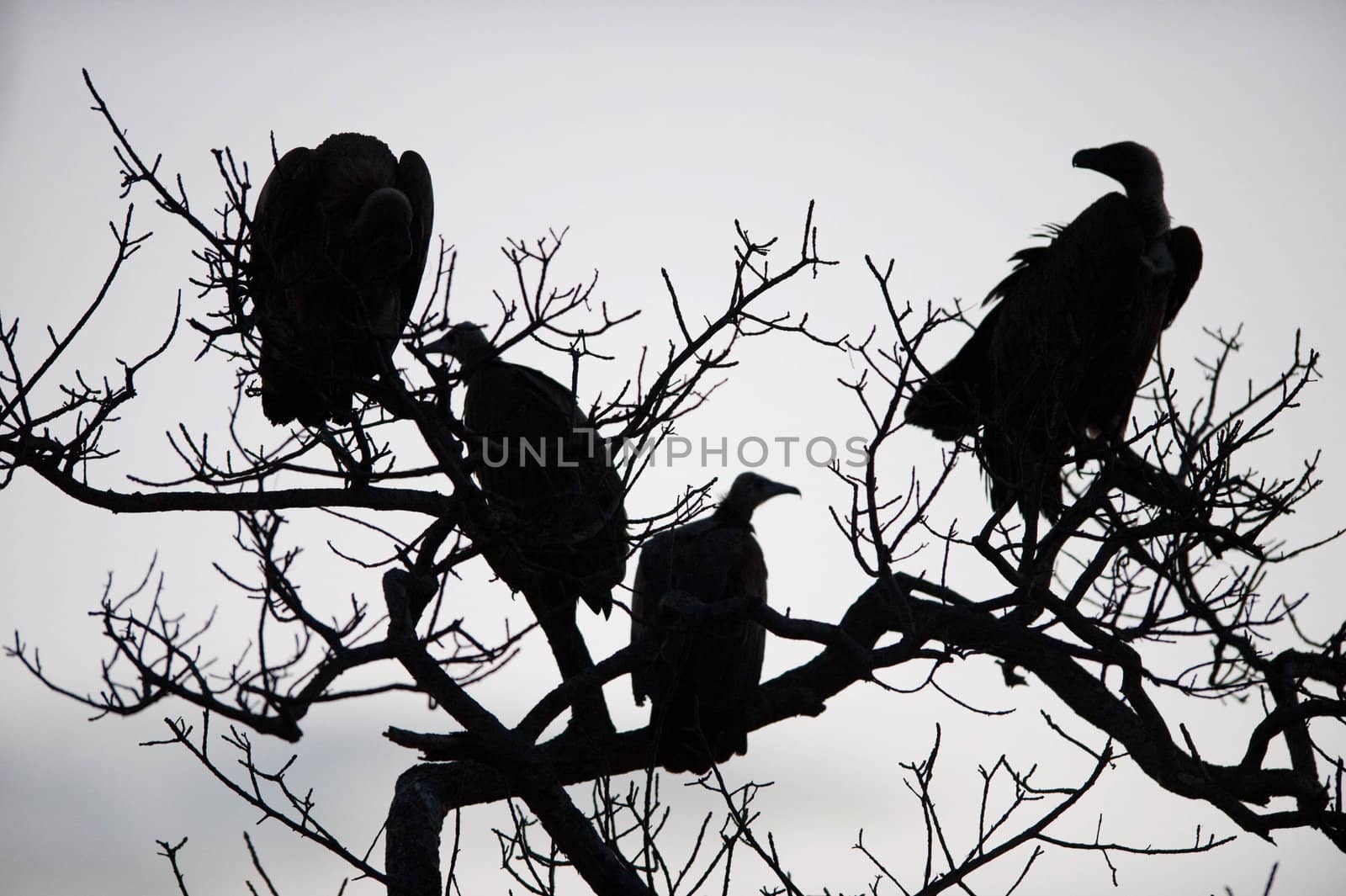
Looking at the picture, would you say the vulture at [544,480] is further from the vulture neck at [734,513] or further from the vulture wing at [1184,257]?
the vulture wing at [1184,257]

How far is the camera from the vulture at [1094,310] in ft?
21.3

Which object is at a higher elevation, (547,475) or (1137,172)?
(1137,172)

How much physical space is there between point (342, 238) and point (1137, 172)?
14.4 feet

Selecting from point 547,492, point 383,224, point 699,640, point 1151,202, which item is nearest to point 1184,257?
point 1151,202

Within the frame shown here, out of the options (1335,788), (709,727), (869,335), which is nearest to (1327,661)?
(1335,788)

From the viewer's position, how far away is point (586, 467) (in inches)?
169

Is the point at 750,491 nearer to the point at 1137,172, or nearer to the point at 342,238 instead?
the point at 342,238

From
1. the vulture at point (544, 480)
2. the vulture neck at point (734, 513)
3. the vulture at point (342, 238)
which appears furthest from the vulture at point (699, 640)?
the vulture at point (342, 238)

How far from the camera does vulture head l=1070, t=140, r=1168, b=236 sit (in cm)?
687

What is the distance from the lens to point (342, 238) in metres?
5.81

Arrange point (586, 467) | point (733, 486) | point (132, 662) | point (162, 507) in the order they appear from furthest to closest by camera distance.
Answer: point (733, 486) → point (586, 467) → point (162, 507) → point (132, 662)

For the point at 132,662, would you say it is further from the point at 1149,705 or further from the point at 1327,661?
the point at 1327,661

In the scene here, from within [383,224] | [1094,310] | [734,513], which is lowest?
[734,513]

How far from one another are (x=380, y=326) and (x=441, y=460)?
285 cm
